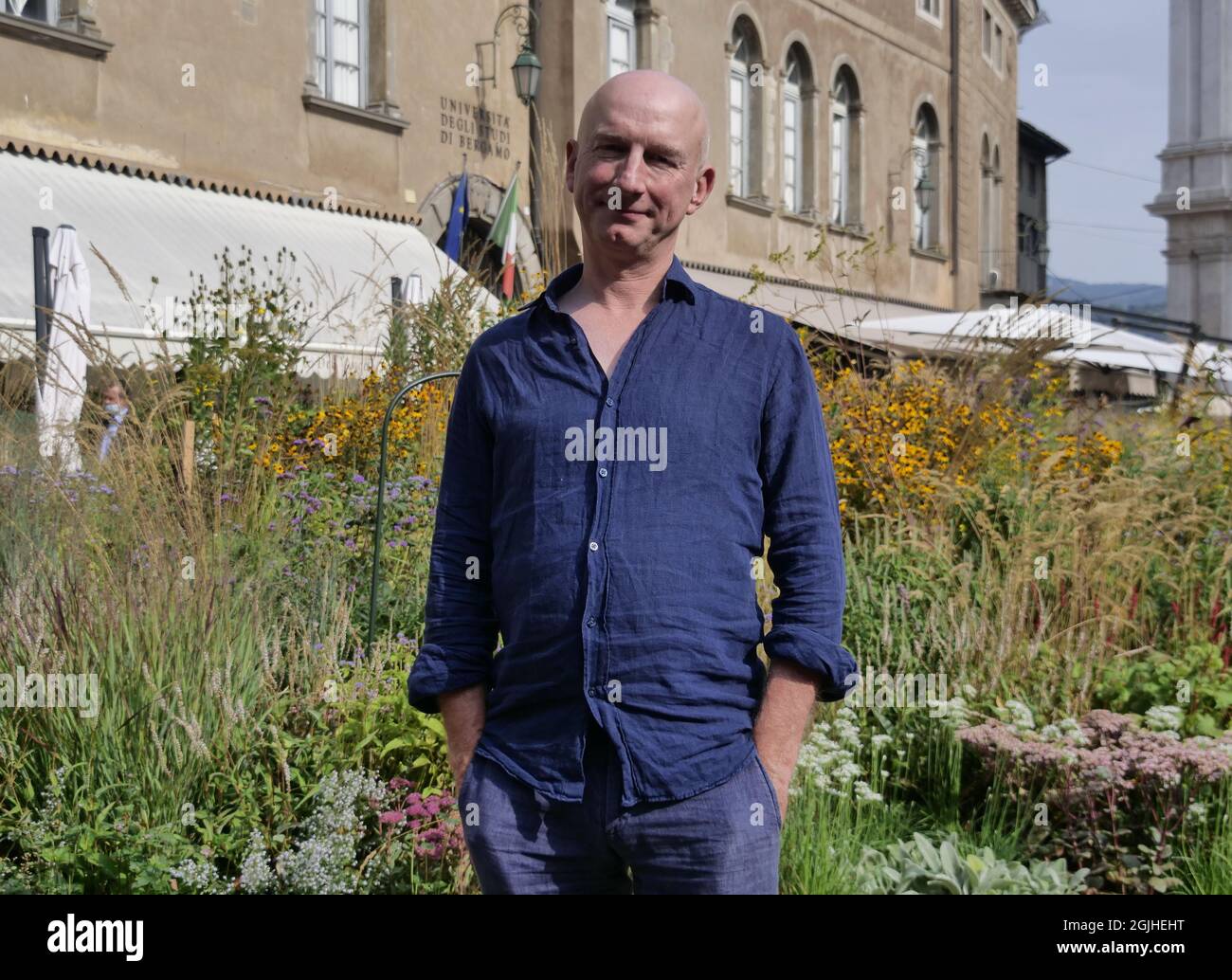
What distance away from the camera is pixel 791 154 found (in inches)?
870

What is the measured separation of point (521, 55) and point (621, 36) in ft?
11.1

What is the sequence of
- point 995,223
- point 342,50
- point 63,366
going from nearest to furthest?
point 63,366 < point 342,50 < point 995,223

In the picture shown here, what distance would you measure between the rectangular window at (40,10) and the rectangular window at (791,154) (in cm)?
Answer: 1268

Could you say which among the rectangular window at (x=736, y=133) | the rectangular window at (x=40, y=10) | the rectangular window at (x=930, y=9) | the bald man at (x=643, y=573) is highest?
the rectangular window at (x=930, y=9)

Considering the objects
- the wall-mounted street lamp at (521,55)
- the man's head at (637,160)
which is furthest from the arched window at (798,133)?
the man's head at (637,160)

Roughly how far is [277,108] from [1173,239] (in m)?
33.4

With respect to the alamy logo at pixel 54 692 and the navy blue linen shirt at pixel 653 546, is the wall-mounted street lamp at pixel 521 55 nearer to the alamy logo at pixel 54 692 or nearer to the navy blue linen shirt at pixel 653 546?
the alamy logo at pixel 54 692

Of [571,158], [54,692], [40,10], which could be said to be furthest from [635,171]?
[40,10]

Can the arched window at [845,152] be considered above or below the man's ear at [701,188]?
above

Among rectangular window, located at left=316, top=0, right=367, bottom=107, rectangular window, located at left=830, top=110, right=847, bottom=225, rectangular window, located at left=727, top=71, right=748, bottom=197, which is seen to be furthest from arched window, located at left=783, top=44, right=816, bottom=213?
rectangular window, located at left=316, top=0, right=367, bottom=107

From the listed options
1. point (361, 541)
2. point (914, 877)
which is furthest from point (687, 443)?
point (361, 541)

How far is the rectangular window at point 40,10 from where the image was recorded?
417 inches

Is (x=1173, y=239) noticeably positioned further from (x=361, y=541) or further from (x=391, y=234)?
(x=361, y=541)
